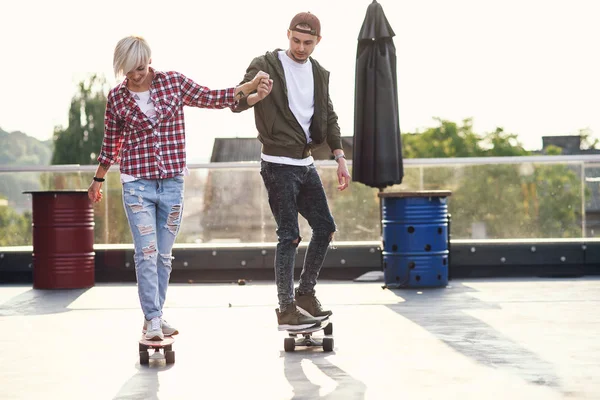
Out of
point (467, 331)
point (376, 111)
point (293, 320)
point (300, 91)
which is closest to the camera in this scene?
point (293, 320)

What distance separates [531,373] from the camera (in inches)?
147

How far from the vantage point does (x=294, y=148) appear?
4.55 metres

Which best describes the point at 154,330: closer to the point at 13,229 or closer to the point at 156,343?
the point at 156,343

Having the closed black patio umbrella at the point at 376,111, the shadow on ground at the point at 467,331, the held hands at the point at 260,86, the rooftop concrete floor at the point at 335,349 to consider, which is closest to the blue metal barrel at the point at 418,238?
the shadow on ground at the point at 467,331

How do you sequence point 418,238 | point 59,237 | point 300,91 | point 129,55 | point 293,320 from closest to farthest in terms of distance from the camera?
point 129,55, point 293,320, point 300,91, point 418,238, point 59,237

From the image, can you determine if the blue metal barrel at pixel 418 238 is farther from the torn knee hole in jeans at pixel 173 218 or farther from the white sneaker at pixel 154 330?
the white sneaker at pixel 154 330

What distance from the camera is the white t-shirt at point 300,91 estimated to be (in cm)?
459

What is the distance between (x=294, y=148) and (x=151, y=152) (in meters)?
0.67

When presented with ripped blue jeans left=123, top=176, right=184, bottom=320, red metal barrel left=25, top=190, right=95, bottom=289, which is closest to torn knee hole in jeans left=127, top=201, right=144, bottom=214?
ripped blue jeans left=123, top=176, right=184, bottom=320

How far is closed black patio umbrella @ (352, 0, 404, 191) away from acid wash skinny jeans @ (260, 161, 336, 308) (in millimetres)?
3736

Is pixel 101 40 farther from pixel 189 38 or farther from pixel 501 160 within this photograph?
pixel 501 160

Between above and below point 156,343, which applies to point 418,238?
above

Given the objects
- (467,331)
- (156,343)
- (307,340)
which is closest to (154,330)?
A: (156,343)

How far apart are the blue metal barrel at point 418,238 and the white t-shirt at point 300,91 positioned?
3.12 metres
